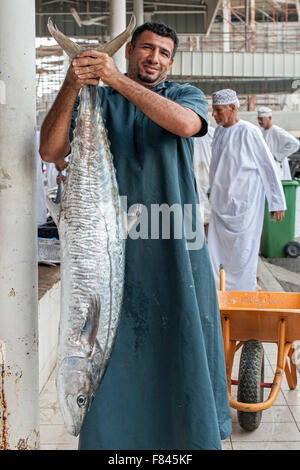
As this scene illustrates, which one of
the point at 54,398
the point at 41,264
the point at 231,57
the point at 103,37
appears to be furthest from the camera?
the point at 231,57

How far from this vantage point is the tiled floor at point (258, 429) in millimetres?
3354

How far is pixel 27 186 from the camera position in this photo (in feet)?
7.43

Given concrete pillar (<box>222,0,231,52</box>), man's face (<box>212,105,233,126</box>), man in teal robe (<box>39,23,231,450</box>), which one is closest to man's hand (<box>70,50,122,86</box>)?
man in teal robe (<box>39,23,231,450</box>)

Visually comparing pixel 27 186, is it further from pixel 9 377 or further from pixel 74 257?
pixel 9 377

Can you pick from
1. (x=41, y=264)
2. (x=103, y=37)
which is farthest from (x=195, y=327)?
(x=103, y=37)

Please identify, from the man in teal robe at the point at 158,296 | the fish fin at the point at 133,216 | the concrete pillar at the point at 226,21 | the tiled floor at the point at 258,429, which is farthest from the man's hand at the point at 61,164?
the concrete pillar at the point at 226,21

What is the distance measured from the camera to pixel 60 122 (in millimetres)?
2012

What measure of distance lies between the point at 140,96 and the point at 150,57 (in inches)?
15.7

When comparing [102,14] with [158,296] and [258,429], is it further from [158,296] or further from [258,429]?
[158,296]

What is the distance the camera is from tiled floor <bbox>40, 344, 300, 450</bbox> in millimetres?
3354

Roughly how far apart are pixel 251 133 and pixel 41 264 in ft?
8.26

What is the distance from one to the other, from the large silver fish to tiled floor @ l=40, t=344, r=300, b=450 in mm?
1597

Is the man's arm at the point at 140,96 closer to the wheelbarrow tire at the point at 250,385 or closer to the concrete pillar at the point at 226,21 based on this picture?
the wheelbarrow tire at the point at 250,385

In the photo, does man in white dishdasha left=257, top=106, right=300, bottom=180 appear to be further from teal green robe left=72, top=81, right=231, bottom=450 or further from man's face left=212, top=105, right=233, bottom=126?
teal green robe left=72, top=81, right=231, bottom=450
